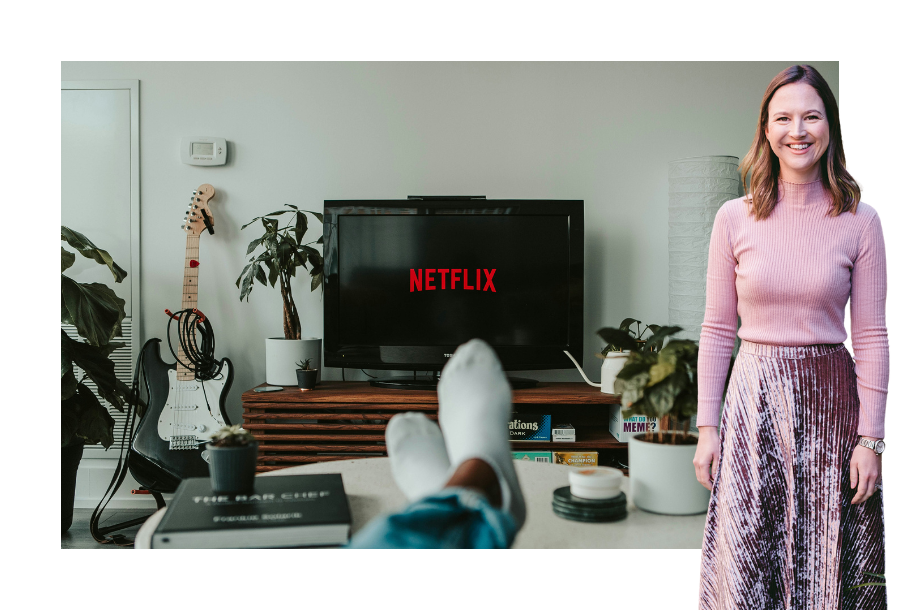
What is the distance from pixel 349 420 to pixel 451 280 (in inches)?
22.5

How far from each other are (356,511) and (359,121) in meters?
1.72

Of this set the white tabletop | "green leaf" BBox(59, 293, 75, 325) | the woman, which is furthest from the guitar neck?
the woman

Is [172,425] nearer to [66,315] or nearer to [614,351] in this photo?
[66,315]

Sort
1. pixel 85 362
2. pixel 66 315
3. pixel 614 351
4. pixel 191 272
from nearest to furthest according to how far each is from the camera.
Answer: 1. pixel 614 351
2. pixel 66 315
3. pixel 85 362
4. pixel 191 272

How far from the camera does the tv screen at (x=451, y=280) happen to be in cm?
219

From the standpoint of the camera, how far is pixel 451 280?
7.21 feet

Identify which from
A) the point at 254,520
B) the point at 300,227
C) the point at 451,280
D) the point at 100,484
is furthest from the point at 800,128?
the point at 100,484

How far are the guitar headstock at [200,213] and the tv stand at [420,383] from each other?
835mm

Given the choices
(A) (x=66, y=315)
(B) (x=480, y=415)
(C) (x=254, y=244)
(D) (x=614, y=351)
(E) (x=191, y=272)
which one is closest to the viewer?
(B) (x=480, y=415)

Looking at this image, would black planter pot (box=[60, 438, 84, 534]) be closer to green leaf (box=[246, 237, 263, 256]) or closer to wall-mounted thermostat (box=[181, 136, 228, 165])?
green leaf (box=[246, 237, 263, 256])

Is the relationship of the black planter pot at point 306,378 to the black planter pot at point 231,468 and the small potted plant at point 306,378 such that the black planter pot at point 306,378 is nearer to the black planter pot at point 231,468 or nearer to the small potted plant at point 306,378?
the small potted plant at point 306,378

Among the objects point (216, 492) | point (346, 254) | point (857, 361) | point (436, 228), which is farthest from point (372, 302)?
point (857, 361)

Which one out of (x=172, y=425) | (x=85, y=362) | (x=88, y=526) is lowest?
(x=88, y=526)
